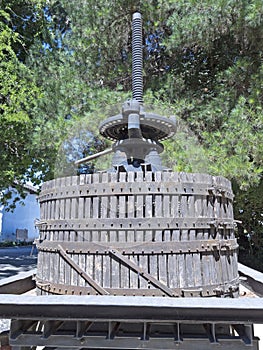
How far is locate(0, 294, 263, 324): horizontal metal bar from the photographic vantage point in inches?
106

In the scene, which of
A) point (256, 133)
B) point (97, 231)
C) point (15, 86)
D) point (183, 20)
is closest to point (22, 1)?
point (15, 86)

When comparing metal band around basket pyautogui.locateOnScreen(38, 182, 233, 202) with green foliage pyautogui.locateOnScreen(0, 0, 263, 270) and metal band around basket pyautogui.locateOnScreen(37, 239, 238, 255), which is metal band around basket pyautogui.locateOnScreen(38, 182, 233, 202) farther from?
green foliage pyautogui.locateOnScreen(0, 0, 263, 270)

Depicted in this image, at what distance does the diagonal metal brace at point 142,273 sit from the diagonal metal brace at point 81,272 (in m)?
0.35

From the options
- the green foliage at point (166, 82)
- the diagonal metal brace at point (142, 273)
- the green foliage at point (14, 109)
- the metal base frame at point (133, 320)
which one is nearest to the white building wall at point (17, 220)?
the green foliage at point (14, 109)

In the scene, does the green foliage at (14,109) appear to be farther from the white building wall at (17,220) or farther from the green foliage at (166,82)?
the white building wall at (17,220)

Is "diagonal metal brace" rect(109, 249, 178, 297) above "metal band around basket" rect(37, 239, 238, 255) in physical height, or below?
below

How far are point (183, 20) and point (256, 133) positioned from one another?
3.33 meters

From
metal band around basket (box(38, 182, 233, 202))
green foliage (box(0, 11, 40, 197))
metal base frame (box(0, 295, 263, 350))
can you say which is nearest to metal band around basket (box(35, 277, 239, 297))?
metal base frame (box(0, 295, 263, 350))

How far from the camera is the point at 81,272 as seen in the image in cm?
356

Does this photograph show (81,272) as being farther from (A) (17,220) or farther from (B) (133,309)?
(A) (17,220)

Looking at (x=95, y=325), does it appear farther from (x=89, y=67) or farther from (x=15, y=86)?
(x=15, y=86)

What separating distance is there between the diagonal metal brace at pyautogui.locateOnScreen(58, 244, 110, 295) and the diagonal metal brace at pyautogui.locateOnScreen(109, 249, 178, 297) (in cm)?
35

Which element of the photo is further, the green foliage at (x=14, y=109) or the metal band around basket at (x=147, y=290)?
the green foliage at (x=14, y=109)

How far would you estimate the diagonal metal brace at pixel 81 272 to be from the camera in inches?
136
